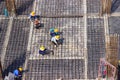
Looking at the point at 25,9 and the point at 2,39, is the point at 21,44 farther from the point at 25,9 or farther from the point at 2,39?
the point at 25,9

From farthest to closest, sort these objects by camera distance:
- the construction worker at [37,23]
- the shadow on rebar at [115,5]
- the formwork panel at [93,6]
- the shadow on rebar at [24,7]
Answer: the shadow on rebar at [24,7] < the formwork panel at [93,6] < the shadow on rebar at [115,5] < the construction worker at [37,23]

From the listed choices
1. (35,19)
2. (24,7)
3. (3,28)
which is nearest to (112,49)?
(35,19)

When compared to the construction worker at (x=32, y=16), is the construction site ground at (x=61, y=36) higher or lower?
lower

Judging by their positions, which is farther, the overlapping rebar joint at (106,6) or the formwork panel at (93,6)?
the formwork panel at (93,6)

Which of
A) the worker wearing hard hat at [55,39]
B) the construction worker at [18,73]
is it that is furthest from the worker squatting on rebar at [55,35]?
the construction worker at [18,73]

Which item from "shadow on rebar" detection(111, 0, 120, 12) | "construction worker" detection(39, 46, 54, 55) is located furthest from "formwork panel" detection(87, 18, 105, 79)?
"construction worker" detection(39, 46, 54, 55)

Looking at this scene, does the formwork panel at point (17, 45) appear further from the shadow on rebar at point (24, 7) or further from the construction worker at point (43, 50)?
the construction worker at point (43, 50)

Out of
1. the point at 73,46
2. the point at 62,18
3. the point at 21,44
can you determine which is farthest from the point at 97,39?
the point at 21,44

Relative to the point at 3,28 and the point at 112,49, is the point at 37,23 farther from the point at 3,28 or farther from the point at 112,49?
the point at 112,49

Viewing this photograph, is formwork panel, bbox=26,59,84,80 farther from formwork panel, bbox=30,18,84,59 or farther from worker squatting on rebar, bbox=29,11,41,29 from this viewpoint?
worker squatting on rebar, bbox=29,11,41,29
